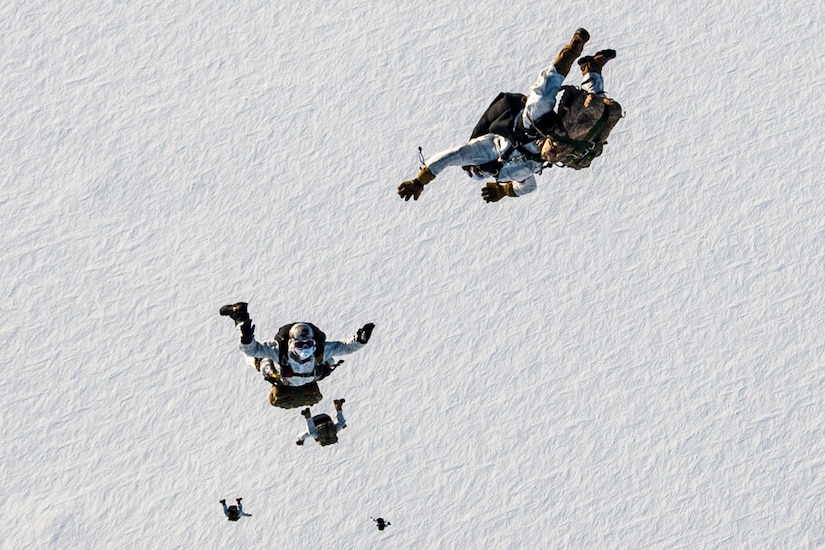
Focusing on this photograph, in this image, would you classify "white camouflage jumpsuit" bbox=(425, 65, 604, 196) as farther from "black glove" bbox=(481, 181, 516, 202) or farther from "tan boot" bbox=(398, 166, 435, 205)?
"black glove" bbox=(481, 181, 516, 202)

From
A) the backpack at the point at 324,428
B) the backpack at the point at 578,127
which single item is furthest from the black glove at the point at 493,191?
the backpack at the point at 324,428

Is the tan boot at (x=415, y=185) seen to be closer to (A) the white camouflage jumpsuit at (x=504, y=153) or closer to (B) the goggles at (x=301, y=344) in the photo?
(A) the white camouflage jumpsuit at (x=504, y=153)

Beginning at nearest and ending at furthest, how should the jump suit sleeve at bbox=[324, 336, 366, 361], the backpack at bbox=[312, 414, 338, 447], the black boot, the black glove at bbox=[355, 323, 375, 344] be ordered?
1. the black boot
2. the black glove at bbox=[355, 323, 375, 344]
3. the jump suit sleeve at bbox=[324, 336, 366, 361]
4. the backpack at bbox=[312, 414, 338, 447]

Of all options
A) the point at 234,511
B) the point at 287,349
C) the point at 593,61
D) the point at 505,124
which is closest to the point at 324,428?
the point at 287,349

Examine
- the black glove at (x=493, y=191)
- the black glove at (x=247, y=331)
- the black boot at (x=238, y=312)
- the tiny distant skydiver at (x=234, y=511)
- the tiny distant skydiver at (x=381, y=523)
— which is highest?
the black glove at (x=493, y=191)

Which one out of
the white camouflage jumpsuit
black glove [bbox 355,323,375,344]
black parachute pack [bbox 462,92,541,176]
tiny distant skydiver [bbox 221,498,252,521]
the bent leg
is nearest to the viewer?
the white camouflage jumpsuit

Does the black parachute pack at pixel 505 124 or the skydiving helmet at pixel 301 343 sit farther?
the skydiving helmet at pixel 301 343

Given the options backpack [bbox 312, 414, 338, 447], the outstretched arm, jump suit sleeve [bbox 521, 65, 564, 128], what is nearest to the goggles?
the outstretched arm
